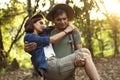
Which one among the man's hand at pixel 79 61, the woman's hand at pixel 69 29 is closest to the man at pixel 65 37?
the woman's hand at pixel 69 29

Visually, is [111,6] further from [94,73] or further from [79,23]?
[94,73]

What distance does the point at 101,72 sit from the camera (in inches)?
385

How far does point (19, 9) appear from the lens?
15.2 meters

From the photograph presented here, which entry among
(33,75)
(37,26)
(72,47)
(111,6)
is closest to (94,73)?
(72,47)

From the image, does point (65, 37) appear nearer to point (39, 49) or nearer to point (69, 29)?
point (69, 29)

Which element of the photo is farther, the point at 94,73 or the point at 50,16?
the point at 50,16

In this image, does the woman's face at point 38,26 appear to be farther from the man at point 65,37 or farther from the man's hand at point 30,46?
the man's hand at point 30,46

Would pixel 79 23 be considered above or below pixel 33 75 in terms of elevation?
above

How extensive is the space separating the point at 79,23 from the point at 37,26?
546 centimetres

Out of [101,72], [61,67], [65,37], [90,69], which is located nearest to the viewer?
[90,69]

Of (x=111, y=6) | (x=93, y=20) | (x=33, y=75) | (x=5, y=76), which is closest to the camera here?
(x=33, y=75)

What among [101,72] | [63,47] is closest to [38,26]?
[63,47]

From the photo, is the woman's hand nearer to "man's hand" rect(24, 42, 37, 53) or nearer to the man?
the man

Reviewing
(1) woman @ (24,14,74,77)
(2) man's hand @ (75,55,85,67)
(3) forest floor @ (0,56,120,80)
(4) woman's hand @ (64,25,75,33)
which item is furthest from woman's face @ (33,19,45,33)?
(3) forest floor @ (0,56,120,80)
